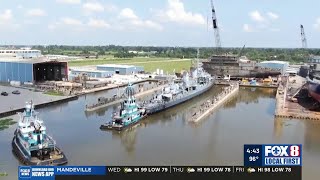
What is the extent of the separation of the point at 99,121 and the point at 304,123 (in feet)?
48.3

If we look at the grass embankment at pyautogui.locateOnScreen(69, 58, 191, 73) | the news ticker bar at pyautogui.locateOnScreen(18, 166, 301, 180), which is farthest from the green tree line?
the news ticker bar at pyautogui.locateOnScreen(18, 166, 301, 180)

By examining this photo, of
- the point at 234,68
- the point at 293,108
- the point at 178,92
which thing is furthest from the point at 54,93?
the point at 234,68

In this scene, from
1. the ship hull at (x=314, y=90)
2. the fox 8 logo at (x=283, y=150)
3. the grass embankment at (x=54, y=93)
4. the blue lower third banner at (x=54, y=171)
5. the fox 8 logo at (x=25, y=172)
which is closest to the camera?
the fox 8 logo at (x=283, y=150)

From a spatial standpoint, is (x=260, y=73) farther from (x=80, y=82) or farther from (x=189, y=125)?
(x=189, y=125)

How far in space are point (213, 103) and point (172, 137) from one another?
11.8 meters

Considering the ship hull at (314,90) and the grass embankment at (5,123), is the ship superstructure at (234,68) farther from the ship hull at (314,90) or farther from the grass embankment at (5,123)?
the grass embankment at (5,123)

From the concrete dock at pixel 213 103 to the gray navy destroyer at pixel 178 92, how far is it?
8.83 feet

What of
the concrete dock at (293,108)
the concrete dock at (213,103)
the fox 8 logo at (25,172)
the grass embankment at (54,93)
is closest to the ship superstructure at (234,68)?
the concrete dock at (213,103)

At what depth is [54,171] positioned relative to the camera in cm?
954

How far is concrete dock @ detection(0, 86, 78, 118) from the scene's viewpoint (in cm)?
2819

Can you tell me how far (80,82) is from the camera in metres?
45.1

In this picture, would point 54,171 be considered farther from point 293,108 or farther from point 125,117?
point 293,108

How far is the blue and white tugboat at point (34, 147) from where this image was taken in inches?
681

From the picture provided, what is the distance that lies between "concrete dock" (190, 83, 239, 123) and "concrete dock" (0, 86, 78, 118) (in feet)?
44.2
